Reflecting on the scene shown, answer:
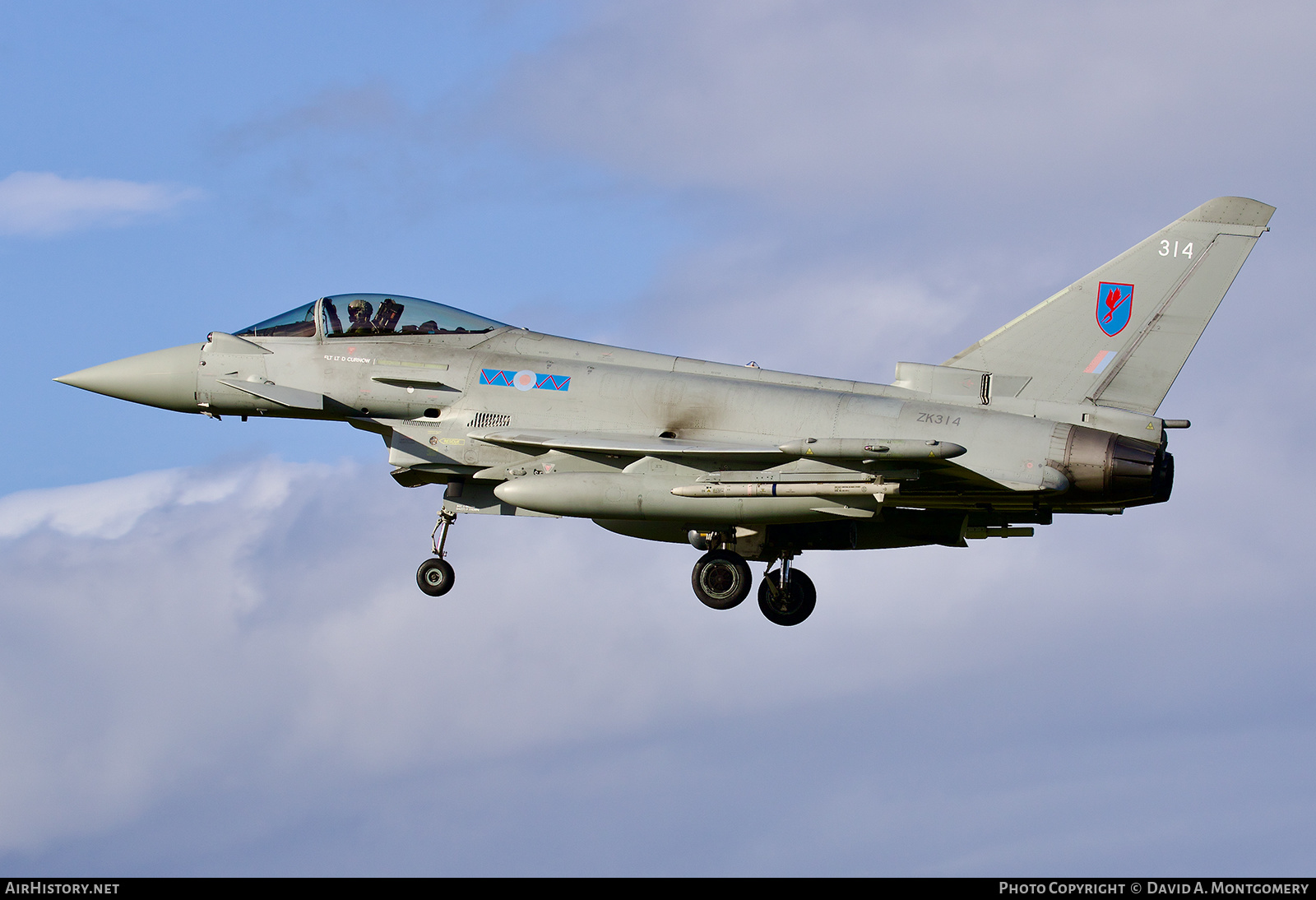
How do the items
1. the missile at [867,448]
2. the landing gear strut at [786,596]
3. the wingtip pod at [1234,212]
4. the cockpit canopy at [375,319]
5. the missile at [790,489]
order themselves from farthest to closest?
the landing gear strut at [786,596], the cockpit canopy at [375,319], the wingtip pod at [1234,212], the missile at [790,489], the missile at [867,448]

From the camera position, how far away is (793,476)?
1977 cm

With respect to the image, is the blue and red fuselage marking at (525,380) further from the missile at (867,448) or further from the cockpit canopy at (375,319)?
the missile at (867,448)

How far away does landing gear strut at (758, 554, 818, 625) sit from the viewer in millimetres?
22906

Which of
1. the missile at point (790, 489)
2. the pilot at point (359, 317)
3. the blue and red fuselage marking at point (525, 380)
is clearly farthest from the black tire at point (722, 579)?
the pilot at point (359, 317)

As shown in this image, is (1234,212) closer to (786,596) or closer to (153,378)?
(786,596)

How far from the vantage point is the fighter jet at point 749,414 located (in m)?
19.7

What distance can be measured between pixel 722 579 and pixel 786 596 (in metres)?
1.76

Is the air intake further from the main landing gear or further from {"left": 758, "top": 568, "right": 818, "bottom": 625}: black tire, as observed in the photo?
{"left": 758, "top": 568, "right": 818, "bottom": 625}: black tire

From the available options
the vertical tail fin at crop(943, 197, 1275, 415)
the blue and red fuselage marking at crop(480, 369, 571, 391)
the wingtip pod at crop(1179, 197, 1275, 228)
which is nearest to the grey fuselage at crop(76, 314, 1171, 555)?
the blue and red fuselage marking at crop(480, 369, 571, 391)

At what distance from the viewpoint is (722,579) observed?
21.5 m

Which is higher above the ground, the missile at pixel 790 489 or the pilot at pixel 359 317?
the pilot at pixel 359 317

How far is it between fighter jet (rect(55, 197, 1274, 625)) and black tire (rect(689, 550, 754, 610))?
3 centimetres

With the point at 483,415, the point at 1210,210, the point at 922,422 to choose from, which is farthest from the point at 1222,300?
the point at 483,415
